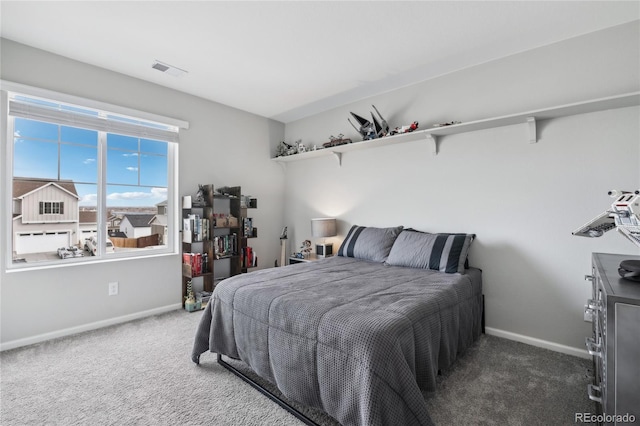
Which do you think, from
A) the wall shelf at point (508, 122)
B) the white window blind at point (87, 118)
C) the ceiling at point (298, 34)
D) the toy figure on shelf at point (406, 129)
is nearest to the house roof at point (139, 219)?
the white window blind at point (87, 118)

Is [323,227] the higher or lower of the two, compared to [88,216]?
lower

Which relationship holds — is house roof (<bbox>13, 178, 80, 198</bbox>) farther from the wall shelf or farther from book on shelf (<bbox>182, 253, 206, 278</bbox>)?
the wall shelf

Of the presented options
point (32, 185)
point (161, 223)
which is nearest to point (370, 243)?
point (161, 223)

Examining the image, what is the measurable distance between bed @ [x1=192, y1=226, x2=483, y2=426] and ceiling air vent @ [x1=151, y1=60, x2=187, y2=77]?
2.24m

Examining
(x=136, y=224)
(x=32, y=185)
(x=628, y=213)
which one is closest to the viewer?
(x=628, y=213)

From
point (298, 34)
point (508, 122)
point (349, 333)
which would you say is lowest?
point (349, 333)

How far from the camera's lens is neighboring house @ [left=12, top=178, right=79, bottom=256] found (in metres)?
2.63

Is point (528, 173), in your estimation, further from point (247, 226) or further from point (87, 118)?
point (87, 118)

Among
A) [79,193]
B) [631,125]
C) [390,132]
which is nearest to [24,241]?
[79,193]

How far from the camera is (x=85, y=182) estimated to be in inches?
118

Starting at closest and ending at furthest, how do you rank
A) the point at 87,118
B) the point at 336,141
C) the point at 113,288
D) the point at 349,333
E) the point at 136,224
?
the point at 349,333, the point at 87,118, the point at 113,288, the point at 136,224, the point at 336,141

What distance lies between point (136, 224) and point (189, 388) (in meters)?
2.13

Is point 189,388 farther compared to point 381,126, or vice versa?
point 381,126

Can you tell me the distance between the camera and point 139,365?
2.26 meters
